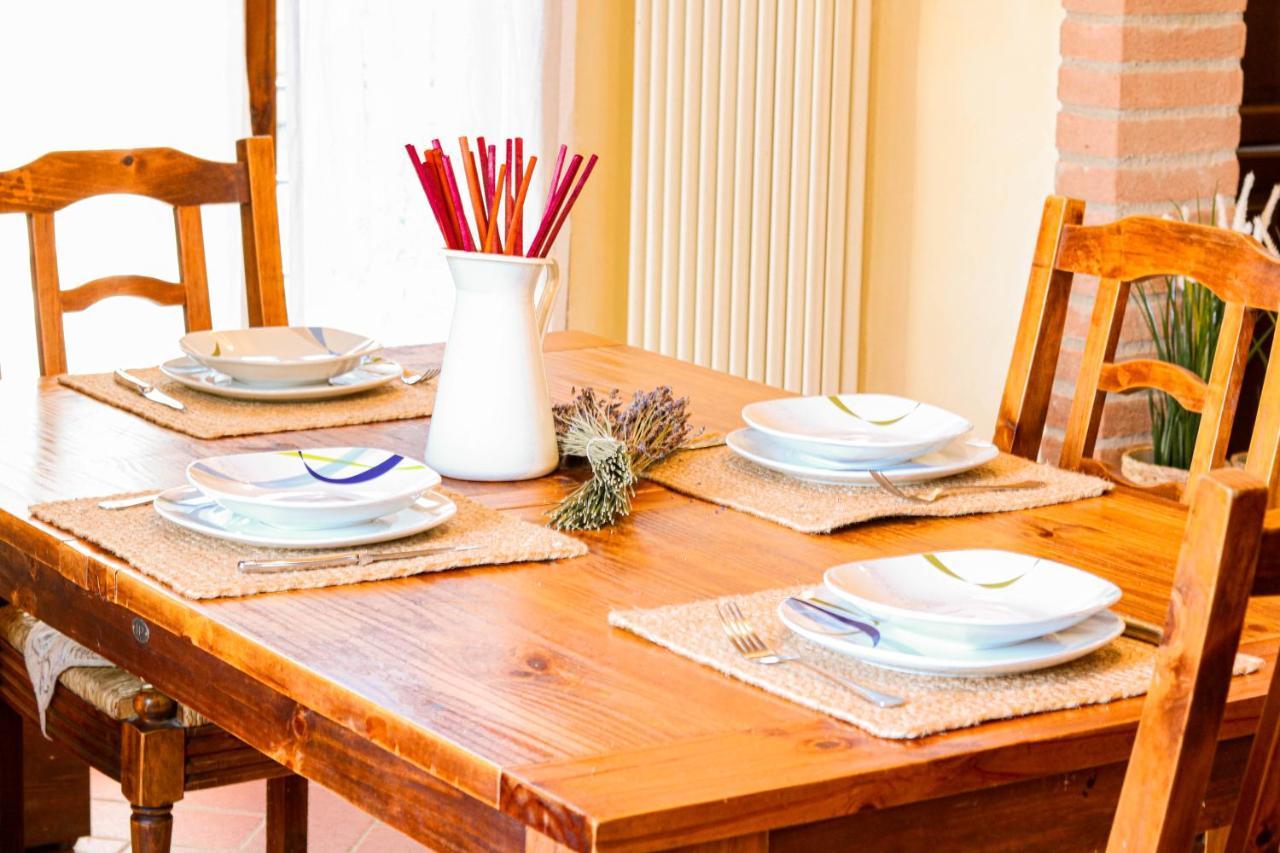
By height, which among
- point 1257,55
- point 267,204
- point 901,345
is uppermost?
point 1257,55

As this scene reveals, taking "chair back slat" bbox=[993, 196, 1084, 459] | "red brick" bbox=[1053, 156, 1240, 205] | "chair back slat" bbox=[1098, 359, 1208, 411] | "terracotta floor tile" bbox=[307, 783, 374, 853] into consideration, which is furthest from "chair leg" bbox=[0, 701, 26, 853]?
"red brick" bbox=[1053, 156, 1240, 205]

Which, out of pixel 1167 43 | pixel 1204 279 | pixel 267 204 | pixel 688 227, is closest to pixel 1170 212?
pixel 1167 43

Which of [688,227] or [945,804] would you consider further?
[688,227]

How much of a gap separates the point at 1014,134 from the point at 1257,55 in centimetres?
57

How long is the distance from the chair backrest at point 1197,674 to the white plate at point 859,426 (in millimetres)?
767

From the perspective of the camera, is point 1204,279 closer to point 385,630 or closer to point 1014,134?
point 385,630

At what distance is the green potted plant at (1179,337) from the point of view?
2.84 metres

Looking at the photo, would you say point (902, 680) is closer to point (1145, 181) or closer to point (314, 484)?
point (314, 484)

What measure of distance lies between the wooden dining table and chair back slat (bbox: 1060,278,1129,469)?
279 millimetres

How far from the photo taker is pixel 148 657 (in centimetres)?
135

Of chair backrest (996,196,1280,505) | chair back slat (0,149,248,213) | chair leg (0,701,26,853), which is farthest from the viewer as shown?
chair back slat (0,149,248,213)

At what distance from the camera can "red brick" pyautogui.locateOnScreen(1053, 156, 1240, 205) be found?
3.07m

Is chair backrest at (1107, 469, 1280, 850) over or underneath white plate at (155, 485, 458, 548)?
over

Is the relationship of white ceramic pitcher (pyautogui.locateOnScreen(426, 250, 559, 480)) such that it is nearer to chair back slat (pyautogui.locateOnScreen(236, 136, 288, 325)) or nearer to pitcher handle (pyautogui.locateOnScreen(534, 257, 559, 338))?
pitcher handle (pyautogui.locateOnScreen(534, 257, 559, 338))
